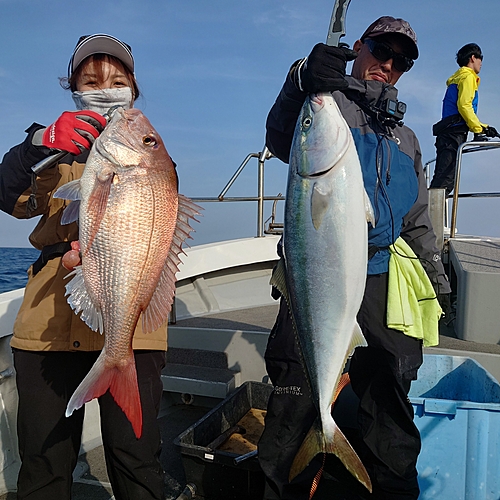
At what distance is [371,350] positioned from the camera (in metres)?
2.43

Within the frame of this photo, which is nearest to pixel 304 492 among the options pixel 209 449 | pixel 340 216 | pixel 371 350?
pixel 209 449

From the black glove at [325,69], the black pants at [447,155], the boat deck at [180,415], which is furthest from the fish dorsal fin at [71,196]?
the black pants at [447,155]

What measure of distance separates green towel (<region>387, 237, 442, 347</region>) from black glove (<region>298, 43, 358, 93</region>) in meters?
0.99

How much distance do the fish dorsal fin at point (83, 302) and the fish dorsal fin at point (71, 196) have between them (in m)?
0.19

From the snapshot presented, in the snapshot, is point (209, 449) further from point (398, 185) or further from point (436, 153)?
point (436, 153)

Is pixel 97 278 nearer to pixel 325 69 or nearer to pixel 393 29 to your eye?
pixel 325 69

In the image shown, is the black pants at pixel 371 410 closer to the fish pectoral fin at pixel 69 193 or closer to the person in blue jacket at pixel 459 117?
the fish pectoral fin at pixel 69 193

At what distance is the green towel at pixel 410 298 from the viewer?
7.71ft

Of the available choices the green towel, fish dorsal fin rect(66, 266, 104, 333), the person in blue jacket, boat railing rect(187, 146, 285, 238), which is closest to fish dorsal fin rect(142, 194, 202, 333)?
fish dorsal fin rect(66, 266, 104, 333)

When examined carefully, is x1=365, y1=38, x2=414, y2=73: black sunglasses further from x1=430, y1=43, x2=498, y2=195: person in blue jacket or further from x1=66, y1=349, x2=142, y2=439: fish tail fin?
x1=430, y1=43, x2=498, y2=195: person in blue jacket

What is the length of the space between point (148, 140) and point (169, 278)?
52 centimetres

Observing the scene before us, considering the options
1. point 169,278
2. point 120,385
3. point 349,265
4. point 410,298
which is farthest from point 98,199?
point 410,298

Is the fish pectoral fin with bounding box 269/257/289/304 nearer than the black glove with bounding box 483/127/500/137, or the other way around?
the fish pectoral fin with bounding box 269/257/289/304

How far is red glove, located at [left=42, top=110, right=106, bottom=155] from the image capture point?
5.48 feet
